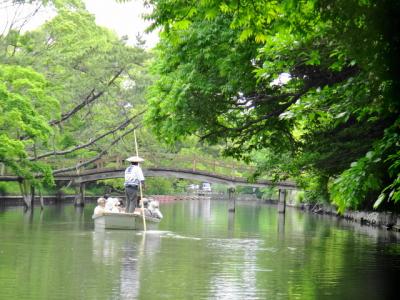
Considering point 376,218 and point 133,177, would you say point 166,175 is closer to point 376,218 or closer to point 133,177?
point 376,218

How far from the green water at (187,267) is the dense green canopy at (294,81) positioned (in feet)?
6.75

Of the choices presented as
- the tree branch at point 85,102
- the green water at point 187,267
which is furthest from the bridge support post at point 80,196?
the green water at point 187,267

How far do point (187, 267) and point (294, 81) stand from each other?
451 cm

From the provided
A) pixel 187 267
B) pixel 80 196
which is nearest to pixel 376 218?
pixel 80 196

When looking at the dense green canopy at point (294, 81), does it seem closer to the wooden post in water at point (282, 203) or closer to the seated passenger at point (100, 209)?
the seated passenger at point (100, 209)

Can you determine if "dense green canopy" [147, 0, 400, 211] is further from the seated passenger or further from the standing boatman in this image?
the seated passenger

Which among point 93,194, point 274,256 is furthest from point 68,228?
point 93,194

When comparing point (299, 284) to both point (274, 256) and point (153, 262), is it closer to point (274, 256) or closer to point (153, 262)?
point (153, 262)

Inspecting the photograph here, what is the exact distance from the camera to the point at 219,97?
703 inches

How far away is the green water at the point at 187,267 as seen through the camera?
38.3 ft

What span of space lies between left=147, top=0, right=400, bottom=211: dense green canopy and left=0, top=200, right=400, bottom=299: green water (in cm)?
206

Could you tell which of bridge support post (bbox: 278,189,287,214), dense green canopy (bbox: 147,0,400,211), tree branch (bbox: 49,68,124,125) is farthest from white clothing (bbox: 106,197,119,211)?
bridge support post (bbox: 278,189,287,214)

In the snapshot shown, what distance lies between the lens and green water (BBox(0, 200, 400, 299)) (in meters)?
11.7

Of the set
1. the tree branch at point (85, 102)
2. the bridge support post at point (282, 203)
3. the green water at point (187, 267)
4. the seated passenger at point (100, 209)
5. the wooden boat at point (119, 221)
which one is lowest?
the green water at point (187, 267)
